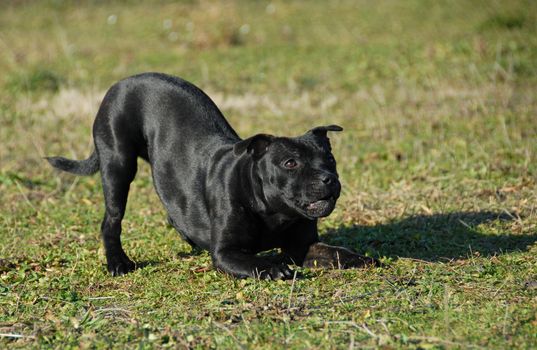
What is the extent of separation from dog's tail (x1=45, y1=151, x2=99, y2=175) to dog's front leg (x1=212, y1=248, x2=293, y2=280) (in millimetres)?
1913

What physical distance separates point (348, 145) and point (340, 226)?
2929 mm

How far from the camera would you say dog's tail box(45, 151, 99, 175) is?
7.77 m

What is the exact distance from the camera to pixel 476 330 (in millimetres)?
4785

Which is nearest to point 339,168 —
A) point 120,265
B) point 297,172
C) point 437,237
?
point 437,237

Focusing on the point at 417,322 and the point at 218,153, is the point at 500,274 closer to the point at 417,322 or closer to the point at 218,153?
the point at 417,322

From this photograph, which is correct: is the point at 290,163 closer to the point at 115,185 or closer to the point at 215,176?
the point at 215,176

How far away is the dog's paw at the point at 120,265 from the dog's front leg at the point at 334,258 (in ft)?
4.52

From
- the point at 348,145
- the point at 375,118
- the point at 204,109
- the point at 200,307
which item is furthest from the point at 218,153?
the point at 375,118

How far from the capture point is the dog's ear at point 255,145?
20.2 feet

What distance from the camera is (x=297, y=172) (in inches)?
237

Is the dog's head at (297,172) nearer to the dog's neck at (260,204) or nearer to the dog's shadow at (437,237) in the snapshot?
the dog's neck at (260,204)

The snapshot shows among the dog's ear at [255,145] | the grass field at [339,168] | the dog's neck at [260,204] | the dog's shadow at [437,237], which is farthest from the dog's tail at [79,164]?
the dog's shadow at [437,237]

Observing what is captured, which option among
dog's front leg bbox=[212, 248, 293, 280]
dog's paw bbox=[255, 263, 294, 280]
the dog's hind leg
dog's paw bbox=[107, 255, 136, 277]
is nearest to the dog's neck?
dog's front leg bbox=[212, 248, 293, 280]

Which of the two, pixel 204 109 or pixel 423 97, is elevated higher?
pixel 204 109
